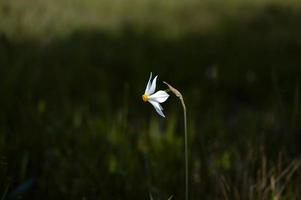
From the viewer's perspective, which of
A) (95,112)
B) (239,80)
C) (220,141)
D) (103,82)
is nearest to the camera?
(220,141)

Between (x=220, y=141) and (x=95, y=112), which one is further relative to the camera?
(x=95, y=112)

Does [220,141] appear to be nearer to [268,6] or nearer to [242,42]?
[242,42]

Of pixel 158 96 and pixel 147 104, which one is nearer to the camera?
pixel 158 96

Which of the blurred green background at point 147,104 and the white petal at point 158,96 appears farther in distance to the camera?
the blurred green background at point 147,104

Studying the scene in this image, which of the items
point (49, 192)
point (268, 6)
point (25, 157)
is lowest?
point (49, 192)

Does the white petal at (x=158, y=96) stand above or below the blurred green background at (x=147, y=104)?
above

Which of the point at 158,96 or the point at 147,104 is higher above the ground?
the point at 158,96

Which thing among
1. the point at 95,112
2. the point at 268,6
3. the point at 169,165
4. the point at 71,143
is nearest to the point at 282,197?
the point at 169,165

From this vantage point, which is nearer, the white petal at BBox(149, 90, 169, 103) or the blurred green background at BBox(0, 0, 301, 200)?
the white petal at BBox(149, 90, 169, 103)
